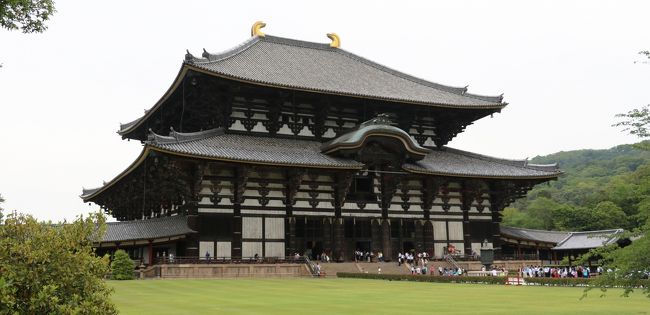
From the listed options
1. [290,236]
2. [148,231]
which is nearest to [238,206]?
[290,236]

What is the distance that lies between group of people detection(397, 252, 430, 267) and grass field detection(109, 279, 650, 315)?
14.2 metres

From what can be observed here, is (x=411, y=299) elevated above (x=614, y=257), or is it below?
below

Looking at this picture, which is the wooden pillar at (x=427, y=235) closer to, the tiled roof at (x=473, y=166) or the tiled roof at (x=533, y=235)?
the tiled roof at (x=473, y=166)

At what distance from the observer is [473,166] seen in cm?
4888

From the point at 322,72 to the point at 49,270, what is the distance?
140 ft

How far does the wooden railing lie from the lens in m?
37.0

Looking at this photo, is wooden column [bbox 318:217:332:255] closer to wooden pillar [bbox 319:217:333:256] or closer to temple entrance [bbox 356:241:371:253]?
wooden pillar [bbox 319:217:333:256]

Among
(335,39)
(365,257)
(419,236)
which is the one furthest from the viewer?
(335,39)

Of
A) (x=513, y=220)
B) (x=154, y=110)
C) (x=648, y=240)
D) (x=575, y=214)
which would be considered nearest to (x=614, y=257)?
(x=648, y=240)

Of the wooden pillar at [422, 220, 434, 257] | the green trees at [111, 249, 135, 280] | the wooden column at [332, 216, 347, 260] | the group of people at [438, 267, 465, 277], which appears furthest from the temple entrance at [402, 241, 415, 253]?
the green trees at [111, 249, 135, 280]

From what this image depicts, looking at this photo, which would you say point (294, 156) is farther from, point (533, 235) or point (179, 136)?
point (533, 235)

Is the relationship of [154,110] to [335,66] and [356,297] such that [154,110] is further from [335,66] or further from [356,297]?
[356,297]

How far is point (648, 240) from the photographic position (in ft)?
45.3

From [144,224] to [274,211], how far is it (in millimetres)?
8778
